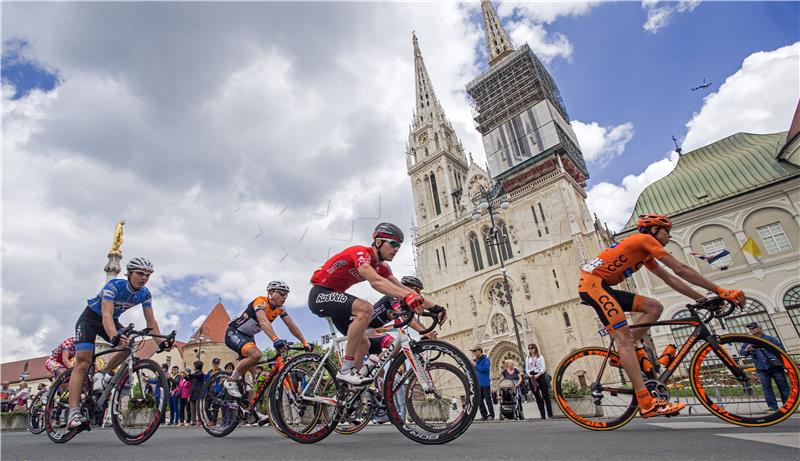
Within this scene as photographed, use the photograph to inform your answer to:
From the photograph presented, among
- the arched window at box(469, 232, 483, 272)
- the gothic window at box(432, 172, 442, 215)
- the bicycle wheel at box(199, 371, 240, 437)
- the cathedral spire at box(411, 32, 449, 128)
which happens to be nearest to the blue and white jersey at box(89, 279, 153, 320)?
the bicycle wheel at box(199, 371, 240, 437)

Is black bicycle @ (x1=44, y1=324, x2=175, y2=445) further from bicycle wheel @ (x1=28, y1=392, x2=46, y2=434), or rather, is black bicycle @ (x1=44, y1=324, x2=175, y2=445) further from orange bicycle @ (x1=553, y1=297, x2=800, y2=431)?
orange bicycle @ (x1=553, y1=297, x2=800, y2=431)

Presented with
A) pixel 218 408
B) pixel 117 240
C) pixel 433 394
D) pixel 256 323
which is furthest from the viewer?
pixel 117 240

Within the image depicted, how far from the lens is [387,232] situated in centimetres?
366

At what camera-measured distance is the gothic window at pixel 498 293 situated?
3378cm

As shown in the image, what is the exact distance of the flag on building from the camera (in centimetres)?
1978

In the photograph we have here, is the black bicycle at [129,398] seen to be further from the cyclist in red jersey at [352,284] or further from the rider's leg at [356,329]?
the rider's leg at [356,329]

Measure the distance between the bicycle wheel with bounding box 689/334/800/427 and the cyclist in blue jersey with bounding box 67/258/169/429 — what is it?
5.39 metres

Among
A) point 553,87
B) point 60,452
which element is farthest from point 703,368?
point 553,87

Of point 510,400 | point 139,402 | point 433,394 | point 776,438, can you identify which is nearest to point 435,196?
point 510,400

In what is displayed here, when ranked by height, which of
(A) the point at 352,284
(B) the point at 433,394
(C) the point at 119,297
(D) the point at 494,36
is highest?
(D) the point at 494,36

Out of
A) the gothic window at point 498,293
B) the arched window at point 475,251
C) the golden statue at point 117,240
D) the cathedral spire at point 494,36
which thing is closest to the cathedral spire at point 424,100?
the cathedral spire at point 494,36

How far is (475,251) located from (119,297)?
34869 mm

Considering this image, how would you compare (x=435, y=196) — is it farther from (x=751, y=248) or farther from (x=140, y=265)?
(x=140, y=265)

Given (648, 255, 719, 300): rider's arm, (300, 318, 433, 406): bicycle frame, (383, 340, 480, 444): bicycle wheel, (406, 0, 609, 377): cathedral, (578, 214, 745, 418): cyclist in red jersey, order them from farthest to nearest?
(406, 0, 609, 377): cathedral < (578, 214, 745, 418): cyclist in red jersey < (648, 255, 719, 300): rider's arm < (300, 318, 433, 406): bicycle frame < (383, 340, 480, 444): bicycle wheel
